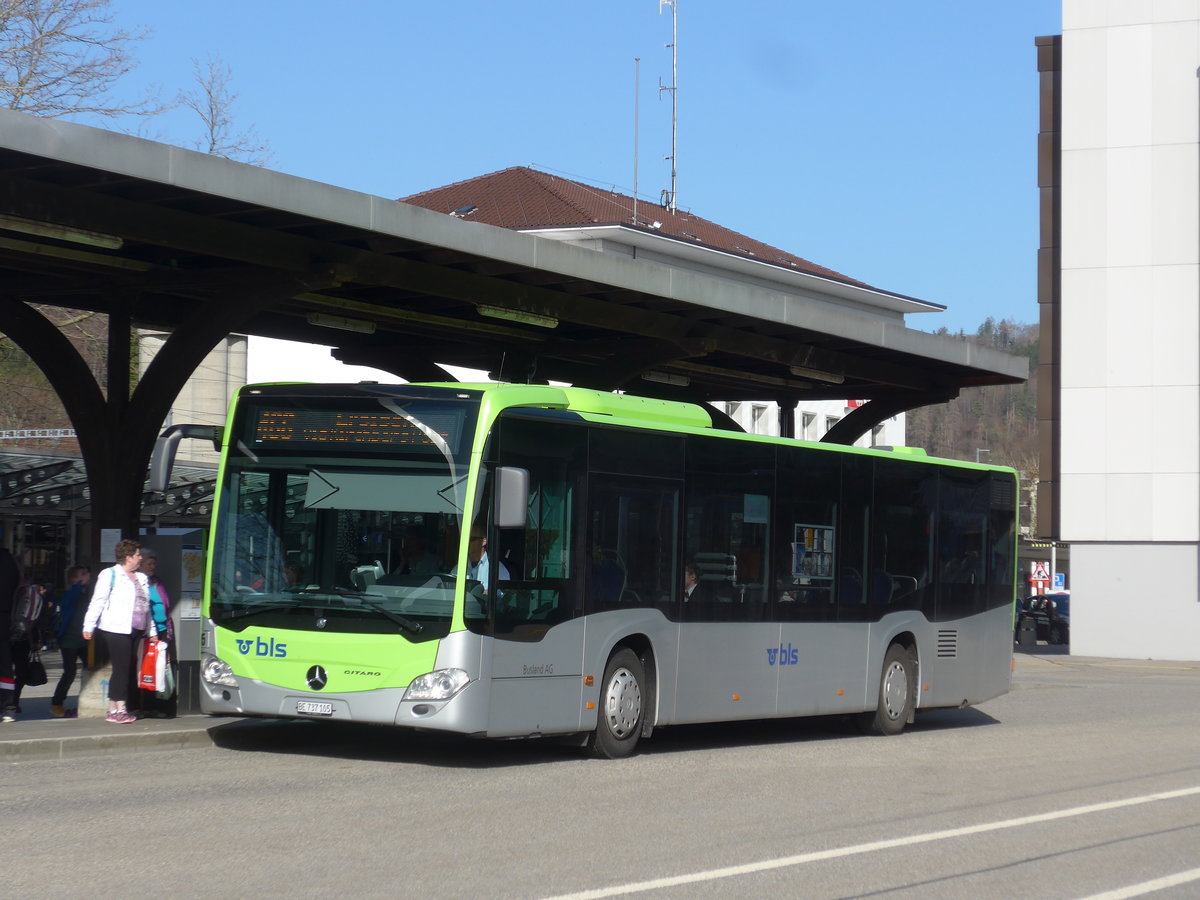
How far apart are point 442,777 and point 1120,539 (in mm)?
33085

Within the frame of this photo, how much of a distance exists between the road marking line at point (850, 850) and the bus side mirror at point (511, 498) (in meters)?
3.88

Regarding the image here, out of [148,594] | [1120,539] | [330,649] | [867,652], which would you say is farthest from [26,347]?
[1120,539]

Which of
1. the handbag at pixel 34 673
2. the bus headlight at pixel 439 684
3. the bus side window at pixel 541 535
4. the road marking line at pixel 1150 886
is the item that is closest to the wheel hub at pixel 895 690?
the bus side window at pixel 541 535

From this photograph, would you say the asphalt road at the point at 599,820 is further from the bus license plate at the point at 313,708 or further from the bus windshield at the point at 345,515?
the bus windshield at the point at 345,515

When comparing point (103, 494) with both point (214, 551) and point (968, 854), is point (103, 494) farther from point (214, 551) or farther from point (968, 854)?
point (968, 854)

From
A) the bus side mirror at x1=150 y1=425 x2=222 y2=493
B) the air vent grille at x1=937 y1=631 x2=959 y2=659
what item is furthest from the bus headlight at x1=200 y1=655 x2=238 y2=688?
the air vent grille at x1=937 y1=631 x2=959 y2=659

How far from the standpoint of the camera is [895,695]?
17625 millimetres

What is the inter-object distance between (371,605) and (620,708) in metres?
2.43

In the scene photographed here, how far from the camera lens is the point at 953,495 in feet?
61.1

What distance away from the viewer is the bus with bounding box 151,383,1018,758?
40.2ft

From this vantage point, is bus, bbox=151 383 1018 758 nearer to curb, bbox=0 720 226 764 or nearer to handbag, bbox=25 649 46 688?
curb, bbox=0 720 226 764

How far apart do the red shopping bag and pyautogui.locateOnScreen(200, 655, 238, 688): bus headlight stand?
5.91 feet

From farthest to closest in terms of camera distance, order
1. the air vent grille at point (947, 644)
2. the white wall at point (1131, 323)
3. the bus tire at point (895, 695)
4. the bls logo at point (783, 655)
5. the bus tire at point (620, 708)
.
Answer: the white wall at point (1131, 323), the air vent grille at point (947, 644), the bus tire at point (895, 695), the bls logo at point (783, 655), the bus tire at point (620, 708)

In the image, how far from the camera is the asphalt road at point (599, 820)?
25.5ft
